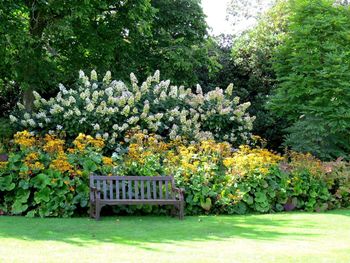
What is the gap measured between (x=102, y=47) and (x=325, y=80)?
5976 millimetres

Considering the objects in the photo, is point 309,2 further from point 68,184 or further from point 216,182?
point 68,184

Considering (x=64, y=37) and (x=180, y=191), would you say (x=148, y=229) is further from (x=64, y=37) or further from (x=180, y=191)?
(x=64, y=37)

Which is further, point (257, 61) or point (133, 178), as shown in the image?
point (257, 61)

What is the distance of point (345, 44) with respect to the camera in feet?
45.5

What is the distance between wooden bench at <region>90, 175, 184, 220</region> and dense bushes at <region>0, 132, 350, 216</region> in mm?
291

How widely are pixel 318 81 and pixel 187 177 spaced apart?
562 cm

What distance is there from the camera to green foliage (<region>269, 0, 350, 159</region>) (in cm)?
1317

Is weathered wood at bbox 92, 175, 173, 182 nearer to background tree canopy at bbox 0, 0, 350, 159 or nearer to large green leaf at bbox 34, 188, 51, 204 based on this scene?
large green leaf at bbox 34, 188, 51, 204

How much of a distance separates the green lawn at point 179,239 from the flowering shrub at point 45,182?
43cm

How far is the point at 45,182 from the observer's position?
847 centimetres

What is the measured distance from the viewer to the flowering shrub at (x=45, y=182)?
27.7 feet

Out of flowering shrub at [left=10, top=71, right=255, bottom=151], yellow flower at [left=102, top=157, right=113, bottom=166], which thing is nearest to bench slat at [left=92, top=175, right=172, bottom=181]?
yellow flower at [left=102, top=157, right=113, bottom=166]

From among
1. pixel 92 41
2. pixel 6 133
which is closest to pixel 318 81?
pixel 92 41

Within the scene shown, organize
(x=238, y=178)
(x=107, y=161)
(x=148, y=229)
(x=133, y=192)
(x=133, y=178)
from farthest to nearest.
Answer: (x=238, y=178) → (x=107, y=161) → (x=133, y=192) → (x=133, y=178) → (x=148, y=229)
